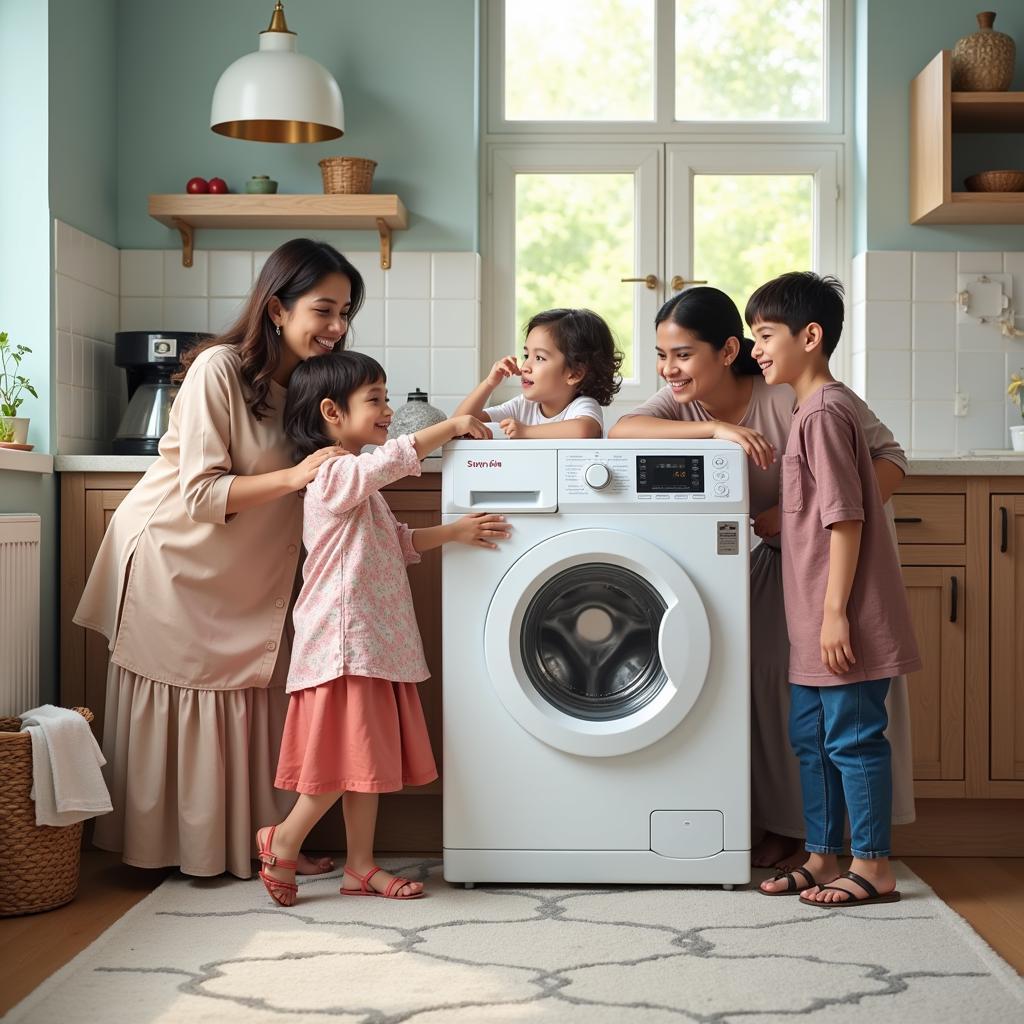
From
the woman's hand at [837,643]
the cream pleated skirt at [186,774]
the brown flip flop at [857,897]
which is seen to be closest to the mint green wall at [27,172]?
the cream pleated skirt at [186,774]

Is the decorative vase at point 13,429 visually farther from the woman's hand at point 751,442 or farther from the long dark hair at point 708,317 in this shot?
the woman's hand at point 751,442

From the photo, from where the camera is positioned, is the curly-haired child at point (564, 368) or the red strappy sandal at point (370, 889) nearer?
the red strappy sandal at point (370, 889)

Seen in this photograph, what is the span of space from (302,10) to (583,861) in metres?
2.44

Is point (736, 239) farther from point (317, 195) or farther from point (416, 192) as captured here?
point (317, 195)

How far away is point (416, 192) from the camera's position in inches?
135

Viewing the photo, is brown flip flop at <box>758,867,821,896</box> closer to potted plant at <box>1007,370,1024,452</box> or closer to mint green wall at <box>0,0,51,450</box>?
potted plant at <box>1007,370,1024,452</box>

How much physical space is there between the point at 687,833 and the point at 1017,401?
5.91 feet

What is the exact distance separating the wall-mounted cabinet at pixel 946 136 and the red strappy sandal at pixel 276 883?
233 cm

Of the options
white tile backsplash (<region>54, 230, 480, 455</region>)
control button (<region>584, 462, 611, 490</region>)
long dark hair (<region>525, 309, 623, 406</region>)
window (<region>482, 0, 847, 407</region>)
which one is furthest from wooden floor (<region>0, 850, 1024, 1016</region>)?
window (<region>482, 0, 847, 407</region>)

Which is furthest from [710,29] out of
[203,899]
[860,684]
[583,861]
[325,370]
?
[203,899]

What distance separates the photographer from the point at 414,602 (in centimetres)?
266

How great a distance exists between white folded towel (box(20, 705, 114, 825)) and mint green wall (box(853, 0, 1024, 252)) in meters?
2.44

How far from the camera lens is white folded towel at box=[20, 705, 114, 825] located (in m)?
2.23

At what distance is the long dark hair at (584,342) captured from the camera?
2580mm
